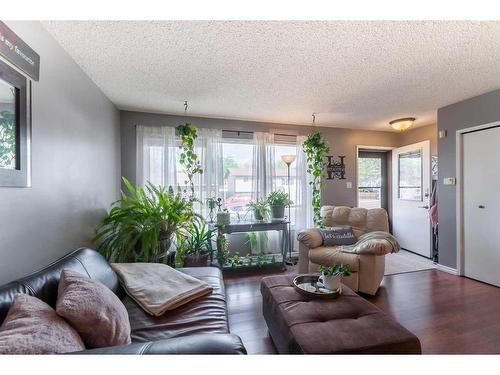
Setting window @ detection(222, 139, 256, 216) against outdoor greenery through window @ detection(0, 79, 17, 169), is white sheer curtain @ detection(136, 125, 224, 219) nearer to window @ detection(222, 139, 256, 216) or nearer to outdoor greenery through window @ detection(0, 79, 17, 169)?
window @ detection(222, 139, 256, 216)

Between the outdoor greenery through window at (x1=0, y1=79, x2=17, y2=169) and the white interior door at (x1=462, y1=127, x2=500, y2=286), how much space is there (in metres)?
4.26

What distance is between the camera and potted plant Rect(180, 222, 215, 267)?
9.28 ft

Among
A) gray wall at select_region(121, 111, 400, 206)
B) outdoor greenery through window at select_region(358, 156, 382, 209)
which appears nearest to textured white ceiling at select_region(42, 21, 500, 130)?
gray wall at select_region(121, 111, 400, 206)

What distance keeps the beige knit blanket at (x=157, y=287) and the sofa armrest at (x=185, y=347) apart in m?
0.60

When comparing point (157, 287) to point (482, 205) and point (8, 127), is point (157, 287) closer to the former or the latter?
point (8, 127)

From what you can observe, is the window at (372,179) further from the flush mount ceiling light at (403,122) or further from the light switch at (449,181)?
the light switch at (449,181)

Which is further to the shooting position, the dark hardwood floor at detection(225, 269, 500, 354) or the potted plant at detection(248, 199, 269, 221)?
the potted plant at detection(248, 199, 269, 221)

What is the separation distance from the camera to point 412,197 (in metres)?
4.06

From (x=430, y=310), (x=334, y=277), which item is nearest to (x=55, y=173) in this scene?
(x=334, y=277)

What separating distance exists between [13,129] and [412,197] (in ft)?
16.4

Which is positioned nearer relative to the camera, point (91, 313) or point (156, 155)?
point (91, 313)

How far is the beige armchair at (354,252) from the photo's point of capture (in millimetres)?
2455

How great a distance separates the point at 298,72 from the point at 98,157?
219 centimetres
